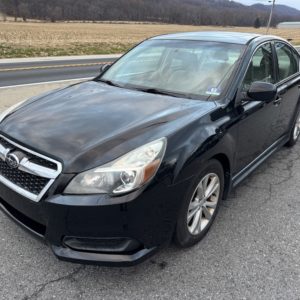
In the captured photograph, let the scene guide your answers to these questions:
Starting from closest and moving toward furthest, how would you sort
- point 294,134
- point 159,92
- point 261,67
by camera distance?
point 159,92 < point 261,67 < point 294,134

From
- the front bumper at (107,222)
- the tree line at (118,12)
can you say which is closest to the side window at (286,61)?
the front bumper at (107,222)

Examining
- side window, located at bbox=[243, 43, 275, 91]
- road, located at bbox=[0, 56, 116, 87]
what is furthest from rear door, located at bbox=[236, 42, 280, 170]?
road, located at bbox=[0, 56, 116, 87]

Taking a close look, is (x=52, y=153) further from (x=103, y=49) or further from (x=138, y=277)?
(x=103, y=49)

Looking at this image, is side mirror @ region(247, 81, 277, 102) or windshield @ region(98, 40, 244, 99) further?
windshield @ region(98, 40, 244, 99)

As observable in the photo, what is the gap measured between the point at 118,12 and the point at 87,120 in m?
116

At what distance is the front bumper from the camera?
88.3 inches

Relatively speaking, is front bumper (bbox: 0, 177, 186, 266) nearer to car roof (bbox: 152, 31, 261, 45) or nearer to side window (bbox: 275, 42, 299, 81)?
car roof (bbox: 152, 31, 261, 45)

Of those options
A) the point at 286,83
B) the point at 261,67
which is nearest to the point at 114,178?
the point at 261,67

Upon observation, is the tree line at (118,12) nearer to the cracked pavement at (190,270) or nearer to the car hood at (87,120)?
the car hood at (87,120)

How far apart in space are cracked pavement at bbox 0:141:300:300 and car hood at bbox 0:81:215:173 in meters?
0.83

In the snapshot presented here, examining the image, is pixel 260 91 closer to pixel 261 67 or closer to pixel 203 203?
pixel 261 67

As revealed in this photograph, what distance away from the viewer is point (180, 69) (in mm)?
3572

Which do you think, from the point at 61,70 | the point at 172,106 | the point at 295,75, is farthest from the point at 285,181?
the point at 61,70

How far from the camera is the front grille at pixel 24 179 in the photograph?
2.36 metres
